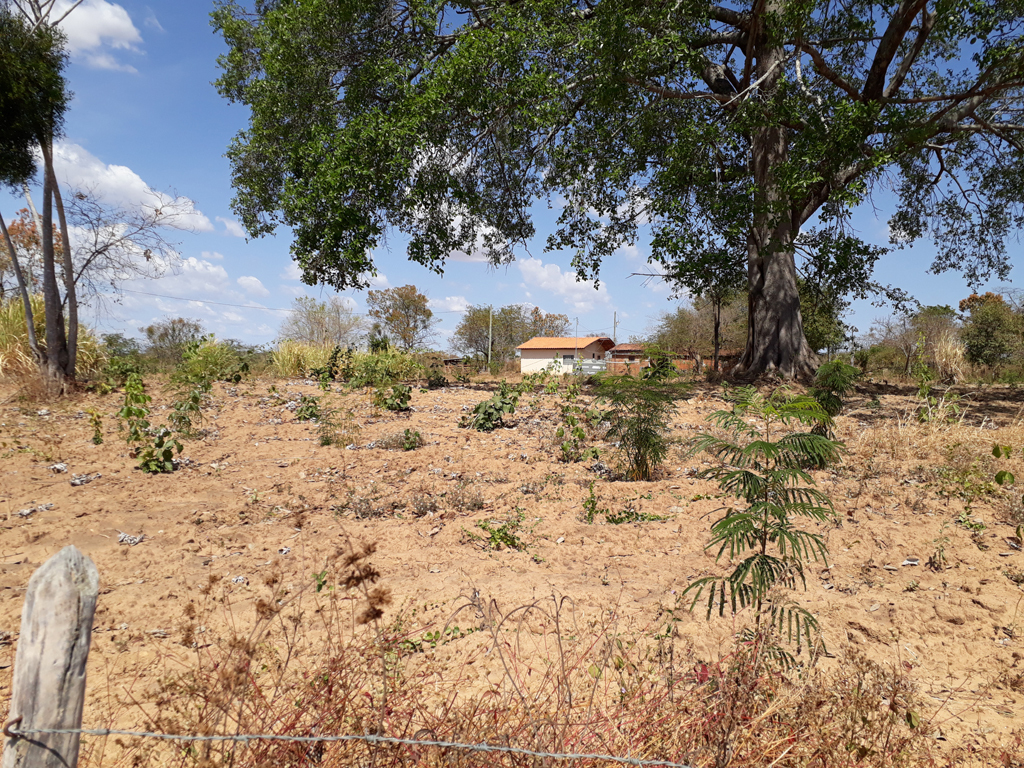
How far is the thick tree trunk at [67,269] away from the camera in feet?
28.8

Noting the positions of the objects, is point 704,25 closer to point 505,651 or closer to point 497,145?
point 497,145

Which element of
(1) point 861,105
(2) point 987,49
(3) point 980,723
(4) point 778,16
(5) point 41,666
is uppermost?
(4) point 778,16

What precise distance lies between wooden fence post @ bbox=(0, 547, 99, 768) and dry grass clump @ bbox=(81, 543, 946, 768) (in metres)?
0.47

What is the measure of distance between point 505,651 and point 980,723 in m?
1.98

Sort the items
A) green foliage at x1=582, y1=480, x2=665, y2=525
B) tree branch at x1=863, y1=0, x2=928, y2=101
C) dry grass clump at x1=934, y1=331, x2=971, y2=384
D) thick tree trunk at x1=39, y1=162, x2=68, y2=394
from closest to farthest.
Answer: green foliage at x1=582, y1=480, x2=665, y2=525 < thick tree trunk at x1=39, y1=162, x2=68, y2=394 < tree branch at x1=863, y1=0, x2=928, y2=101 < dry grass clump at x1=934, y1=331, x2=971, y2=384

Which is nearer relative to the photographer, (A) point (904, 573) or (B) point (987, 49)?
(A) point (904, 573)

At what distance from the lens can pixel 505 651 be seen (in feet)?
8.95

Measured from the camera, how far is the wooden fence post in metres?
1.30

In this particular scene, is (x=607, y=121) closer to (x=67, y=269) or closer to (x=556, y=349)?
(x=67, y=269)

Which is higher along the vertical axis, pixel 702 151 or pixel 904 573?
pixel 702 151

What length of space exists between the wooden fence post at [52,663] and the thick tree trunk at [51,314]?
9.84 metres

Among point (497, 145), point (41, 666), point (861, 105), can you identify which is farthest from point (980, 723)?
point (497, 145)

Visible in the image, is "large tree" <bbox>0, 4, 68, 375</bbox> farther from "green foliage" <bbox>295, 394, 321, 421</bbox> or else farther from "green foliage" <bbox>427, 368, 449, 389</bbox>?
"green foliage" <bbox>427, 368, 449, 389</bbox>

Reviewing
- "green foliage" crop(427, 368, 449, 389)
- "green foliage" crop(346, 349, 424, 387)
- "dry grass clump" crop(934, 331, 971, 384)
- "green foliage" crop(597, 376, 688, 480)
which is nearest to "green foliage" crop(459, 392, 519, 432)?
"green foliage" crop(597, 376, 688, 480)
